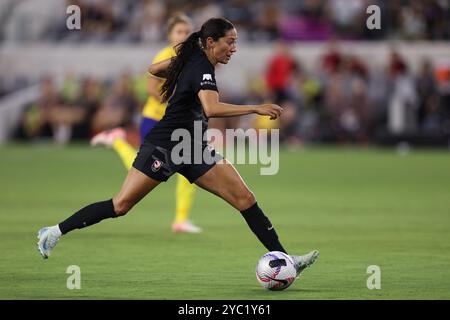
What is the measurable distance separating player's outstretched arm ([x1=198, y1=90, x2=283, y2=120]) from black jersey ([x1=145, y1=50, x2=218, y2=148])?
159 mm

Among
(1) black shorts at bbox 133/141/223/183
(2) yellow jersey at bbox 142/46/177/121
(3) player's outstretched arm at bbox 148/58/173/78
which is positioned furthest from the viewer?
(2) yellow jersey at bbox 142/46/177/121

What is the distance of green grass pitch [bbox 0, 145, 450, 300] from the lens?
31.7 ft

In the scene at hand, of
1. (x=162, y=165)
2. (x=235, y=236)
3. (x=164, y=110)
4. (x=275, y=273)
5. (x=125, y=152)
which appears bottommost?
(x=275, y=273)

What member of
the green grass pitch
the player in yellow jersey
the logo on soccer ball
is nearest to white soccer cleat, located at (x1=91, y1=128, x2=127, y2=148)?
the player in yellow jersey

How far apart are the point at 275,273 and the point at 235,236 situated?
3.93 m

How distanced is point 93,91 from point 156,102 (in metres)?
17.8

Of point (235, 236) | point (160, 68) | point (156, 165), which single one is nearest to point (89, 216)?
point (156, 165)

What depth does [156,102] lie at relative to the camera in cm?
1329

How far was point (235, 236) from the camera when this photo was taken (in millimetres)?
13484

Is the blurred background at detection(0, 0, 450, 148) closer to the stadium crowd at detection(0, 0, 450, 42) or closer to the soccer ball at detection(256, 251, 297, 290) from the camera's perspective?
the stadium crowd at detection(0, 0, 450, 42)

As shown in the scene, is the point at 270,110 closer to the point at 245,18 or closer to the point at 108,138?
the point at 108,138
